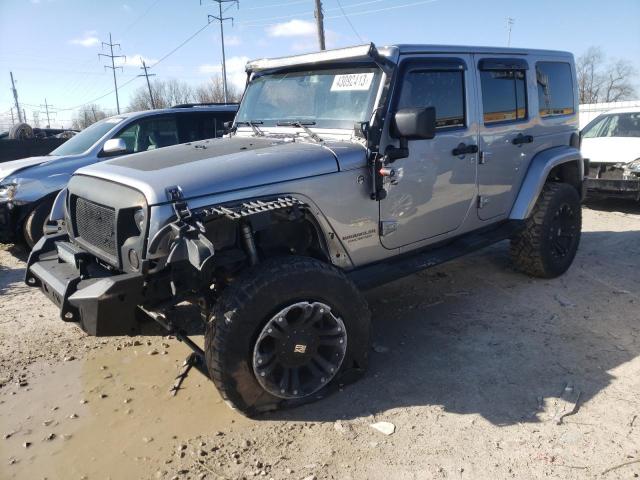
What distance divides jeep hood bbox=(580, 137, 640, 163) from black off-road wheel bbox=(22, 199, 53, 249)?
317 inches

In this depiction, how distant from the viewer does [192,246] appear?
260cm

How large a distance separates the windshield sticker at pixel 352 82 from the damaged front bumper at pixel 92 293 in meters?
2.03

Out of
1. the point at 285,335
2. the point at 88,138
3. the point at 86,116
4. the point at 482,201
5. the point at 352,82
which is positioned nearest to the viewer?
the point at 285,335

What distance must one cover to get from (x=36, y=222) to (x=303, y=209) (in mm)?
4673

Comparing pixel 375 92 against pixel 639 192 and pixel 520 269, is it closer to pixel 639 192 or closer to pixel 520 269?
pixel 520 269

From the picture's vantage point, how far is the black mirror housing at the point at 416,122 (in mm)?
3354

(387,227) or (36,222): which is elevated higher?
(387,227)

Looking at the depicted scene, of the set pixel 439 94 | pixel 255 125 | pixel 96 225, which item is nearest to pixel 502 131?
pixel 439 94

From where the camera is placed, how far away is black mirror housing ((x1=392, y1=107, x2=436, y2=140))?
3.35 meters

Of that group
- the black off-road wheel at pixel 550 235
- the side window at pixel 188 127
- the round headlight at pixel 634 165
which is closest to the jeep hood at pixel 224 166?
the black off-road wheel at pixel 550 235

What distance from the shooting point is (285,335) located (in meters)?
3.09

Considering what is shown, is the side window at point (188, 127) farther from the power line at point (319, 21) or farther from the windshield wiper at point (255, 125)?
the power line at point (319, 21)

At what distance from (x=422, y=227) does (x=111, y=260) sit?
7.61 ft

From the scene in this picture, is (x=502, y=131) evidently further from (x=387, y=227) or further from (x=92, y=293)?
(x=92, y=293)
